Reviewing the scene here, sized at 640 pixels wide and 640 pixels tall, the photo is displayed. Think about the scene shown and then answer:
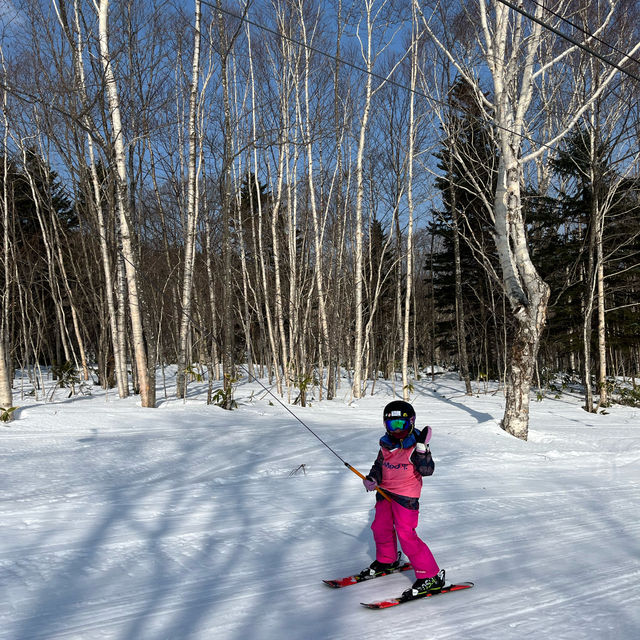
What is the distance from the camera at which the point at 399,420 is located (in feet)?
11.9

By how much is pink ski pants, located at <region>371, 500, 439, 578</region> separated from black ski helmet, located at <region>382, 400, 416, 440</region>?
46 centimetres

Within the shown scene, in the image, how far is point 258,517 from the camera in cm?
481

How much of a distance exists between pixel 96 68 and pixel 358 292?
8.26 meters

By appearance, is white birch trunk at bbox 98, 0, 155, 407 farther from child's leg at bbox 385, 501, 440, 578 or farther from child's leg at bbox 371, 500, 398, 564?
child's leg at bbox 385, 501, 440, 578

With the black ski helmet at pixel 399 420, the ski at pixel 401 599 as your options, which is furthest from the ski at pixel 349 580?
the black ski helmet at pixel 399 420

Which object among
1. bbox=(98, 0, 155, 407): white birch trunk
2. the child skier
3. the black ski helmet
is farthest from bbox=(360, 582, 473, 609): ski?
bbox=(98, 0, 155, 407): white birch trunk

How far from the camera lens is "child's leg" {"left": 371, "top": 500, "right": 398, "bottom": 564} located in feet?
12.1

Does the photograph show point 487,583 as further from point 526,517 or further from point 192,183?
point 192,183

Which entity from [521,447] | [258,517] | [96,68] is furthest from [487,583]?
[96,68]

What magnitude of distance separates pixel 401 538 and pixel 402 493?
0.95 ft

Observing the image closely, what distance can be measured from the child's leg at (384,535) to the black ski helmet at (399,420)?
484 mm

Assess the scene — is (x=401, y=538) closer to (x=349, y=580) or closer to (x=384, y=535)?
(x=384, y=535)

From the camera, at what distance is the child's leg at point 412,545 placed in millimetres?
3447

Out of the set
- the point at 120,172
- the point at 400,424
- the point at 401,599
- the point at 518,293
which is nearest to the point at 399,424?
the point at 400,424
